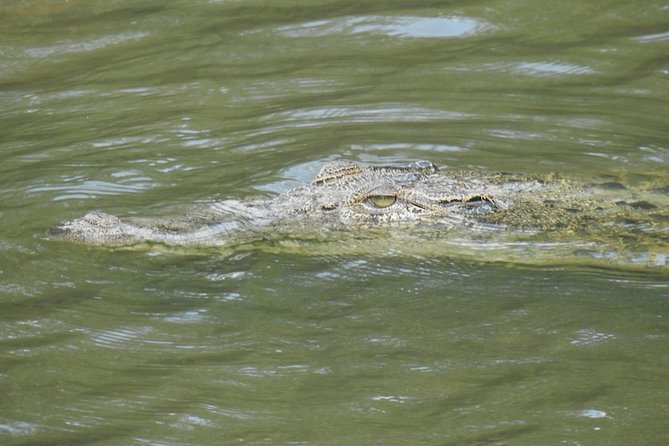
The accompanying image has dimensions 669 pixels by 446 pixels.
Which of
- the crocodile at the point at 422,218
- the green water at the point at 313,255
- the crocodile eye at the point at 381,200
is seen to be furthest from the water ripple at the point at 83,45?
the crocodile eye at the point at 381,200

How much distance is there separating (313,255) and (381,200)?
0.52 m

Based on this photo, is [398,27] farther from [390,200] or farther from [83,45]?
[390,200]

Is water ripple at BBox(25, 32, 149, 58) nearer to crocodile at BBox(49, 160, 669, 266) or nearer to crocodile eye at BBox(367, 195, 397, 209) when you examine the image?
crocodile at BBox(49, 160, 669, 266)

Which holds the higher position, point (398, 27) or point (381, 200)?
point (398, 27)

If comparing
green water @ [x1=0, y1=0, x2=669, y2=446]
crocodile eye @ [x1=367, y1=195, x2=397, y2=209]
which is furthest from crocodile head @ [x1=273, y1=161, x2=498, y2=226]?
green water @ [x1=0, y1=0, x2=669, y2=446]

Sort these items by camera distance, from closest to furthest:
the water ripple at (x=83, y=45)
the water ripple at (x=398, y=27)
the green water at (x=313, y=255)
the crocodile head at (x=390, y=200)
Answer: the green water at (x=313, y=255), the crocodile head at (x=390, y=200), the water ripple at (x=398, y=27), the water ripple at (x=83, y=45)

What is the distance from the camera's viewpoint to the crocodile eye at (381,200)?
5.49 metres

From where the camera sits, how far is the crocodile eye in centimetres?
549

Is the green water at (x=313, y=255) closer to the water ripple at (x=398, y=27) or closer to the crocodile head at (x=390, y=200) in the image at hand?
the water ripple at (x=398, y=27)

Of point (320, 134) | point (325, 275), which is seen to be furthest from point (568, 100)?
point (325, 275)

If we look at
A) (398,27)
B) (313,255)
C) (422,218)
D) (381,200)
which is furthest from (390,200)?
(398,27)

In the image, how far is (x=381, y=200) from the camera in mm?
5496

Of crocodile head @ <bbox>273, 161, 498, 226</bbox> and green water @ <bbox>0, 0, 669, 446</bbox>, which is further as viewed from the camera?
crocodile head @ <bbox>273, 161, 498, 226</bbox>

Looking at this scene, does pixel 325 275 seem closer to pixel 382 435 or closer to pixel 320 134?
pixel 382 435
